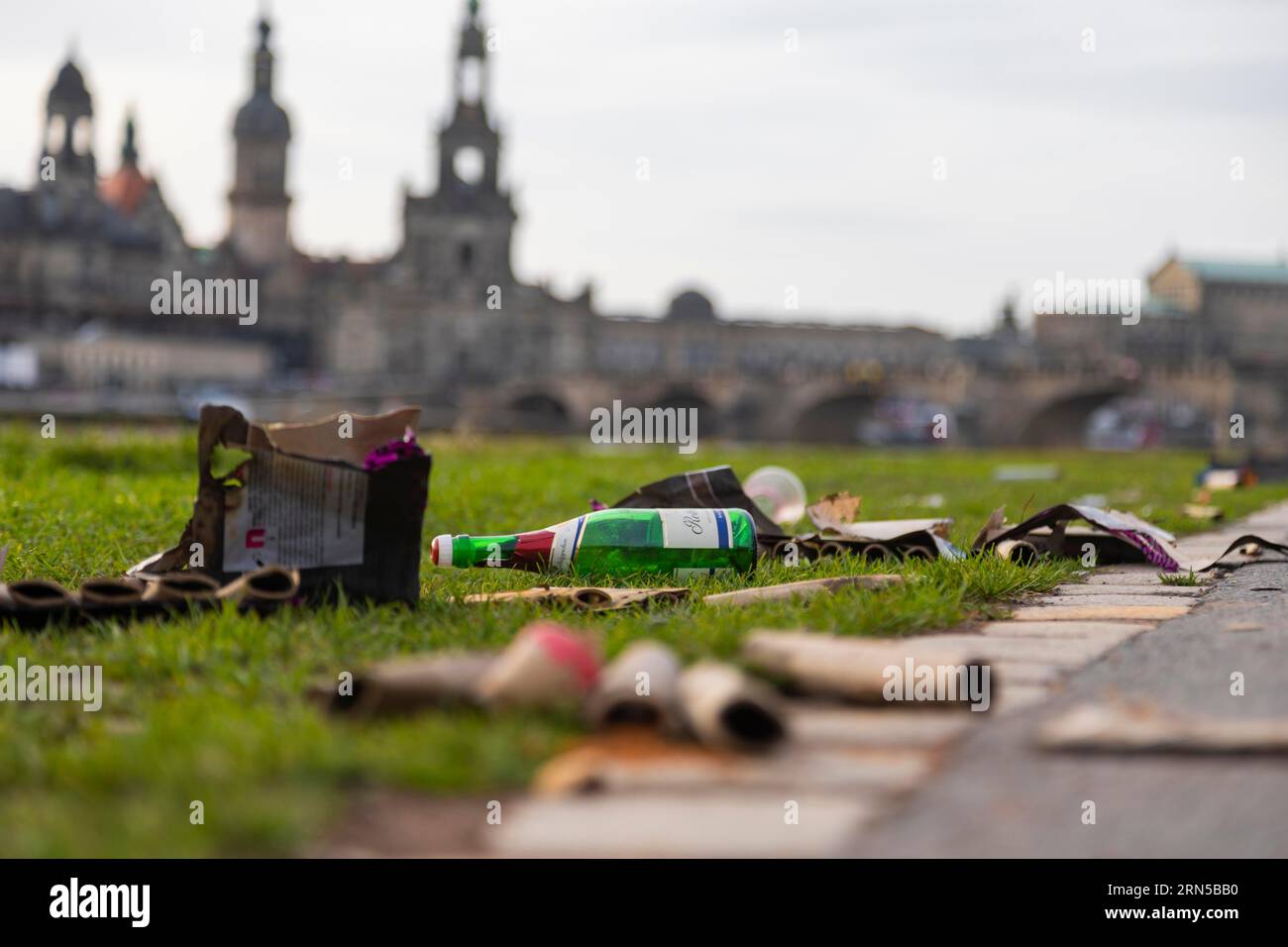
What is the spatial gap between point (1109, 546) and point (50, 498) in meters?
5.30

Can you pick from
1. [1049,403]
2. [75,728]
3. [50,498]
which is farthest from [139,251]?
[75,728]

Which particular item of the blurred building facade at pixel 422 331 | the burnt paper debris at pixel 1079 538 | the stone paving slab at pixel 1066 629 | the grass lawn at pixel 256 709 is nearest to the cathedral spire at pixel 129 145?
the blurred building facade at pixel 422 331

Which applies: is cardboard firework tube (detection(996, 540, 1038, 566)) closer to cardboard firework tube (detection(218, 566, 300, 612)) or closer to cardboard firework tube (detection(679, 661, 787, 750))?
cardboard firework tube (detection(218, 566, 300, 612))

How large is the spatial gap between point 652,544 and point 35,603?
1.96 m

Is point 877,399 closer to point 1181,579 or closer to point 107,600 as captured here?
point 1181,579

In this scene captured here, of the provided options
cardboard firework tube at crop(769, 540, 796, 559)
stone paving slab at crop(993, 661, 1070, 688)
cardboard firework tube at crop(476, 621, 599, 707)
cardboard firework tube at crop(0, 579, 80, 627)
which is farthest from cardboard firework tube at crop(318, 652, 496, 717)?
cardboard firework tube at crop(769, 540, 796, 559)

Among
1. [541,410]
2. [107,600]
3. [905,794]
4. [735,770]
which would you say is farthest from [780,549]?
[541,410]

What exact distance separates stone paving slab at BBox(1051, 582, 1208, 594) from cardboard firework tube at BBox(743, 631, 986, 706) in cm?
213

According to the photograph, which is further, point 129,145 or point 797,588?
point 129,145

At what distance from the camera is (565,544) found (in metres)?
5.09

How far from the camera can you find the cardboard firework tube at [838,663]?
2.75 meters

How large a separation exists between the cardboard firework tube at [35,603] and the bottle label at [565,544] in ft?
5.64
